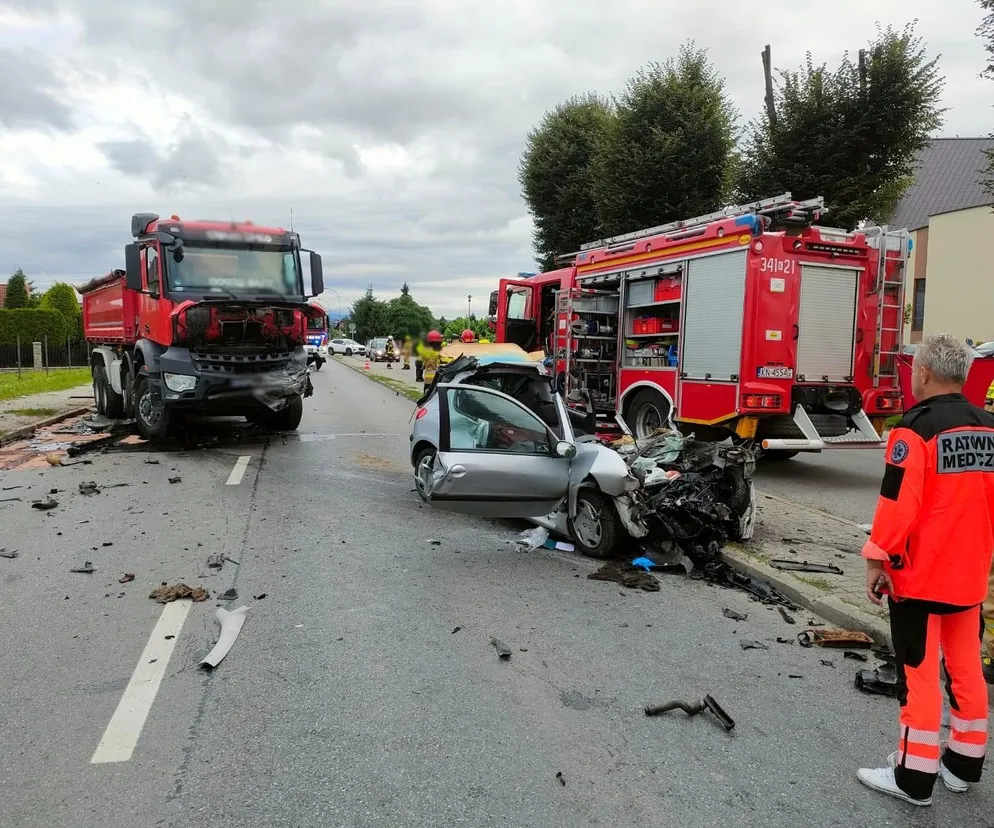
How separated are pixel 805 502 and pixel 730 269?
301cm

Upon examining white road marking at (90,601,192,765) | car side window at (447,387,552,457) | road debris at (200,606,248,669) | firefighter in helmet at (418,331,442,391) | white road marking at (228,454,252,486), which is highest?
firefighter in helmet at (418,331,442,391)

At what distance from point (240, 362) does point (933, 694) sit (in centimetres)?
989

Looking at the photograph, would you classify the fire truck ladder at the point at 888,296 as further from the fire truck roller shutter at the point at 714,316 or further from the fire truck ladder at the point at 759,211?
the fire truck roller shutter at the point at 714,316

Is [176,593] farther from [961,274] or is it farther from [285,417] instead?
[961,274]

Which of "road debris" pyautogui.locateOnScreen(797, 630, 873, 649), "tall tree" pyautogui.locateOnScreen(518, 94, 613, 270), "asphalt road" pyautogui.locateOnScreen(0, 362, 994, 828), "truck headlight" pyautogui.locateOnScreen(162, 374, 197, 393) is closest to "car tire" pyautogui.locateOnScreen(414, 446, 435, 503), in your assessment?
"asphalt road" pyautogui.locateOnScreen(0, 362, 994, 828)

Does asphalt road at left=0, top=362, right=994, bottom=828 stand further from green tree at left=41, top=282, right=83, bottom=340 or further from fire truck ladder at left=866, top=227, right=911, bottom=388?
green tree at left=41, top=282, right=83, bottom=340

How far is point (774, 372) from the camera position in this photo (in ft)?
30.5

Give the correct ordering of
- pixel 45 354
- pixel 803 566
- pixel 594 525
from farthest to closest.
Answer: pixel 45 354 → pixel 594 525 → pixel 803 566

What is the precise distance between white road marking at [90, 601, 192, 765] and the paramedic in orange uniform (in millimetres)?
3091

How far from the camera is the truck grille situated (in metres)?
10.7

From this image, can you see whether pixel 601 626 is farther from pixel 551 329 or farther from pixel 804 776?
pixel 551 329

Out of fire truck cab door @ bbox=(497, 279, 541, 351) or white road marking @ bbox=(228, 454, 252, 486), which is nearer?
white road marking @ bbox=(228, 454, 252, 486)

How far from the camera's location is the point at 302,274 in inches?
462

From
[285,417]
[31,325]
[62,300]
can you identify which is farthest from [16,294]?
[285,417]
